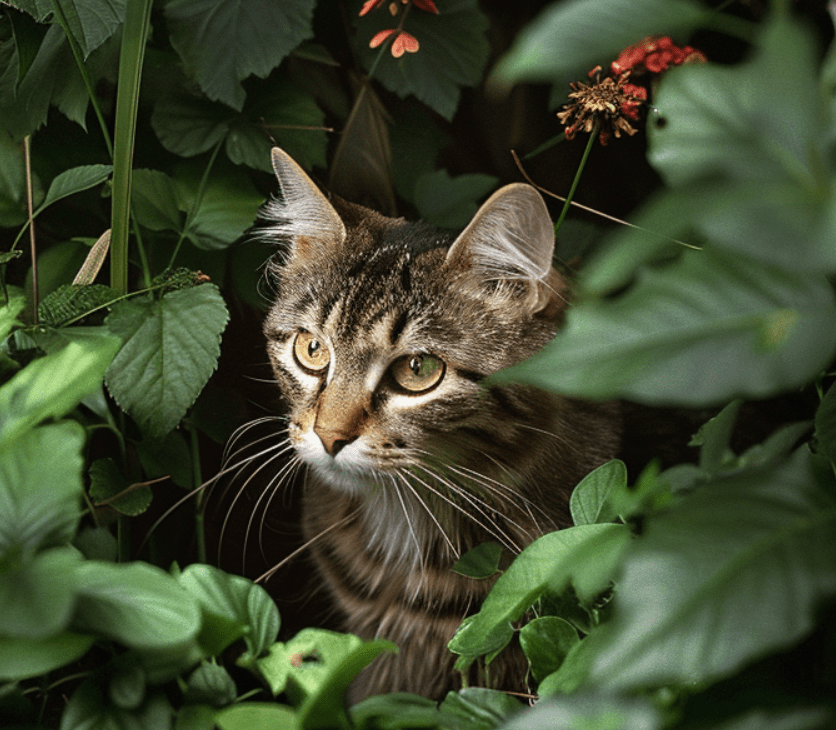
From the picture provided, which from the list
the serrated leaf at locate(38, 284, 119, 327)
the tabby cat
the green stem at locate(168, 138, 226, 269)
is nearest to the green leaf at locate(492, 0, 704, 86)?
the tabby cat

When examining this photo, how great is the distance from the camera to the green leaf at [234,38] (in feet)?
3.16

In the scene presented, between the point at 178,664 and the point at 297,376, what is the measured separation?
59 centimetres

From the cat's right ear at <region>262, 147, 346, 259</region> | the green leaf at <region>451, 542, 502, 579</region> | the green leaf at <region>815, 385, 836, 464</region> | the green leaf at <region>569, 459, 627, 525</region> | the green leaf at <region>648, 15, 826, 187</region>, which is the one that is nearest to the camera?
the green leaf at <region>648, 15, 826, 187</region>

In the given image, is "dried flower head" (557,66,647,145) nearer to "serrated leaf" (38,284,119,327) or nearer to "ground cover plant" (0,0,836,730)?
"ground cover plant" (0,0,836,730)

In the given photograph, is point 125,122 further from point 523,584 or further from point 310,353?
point 523,584

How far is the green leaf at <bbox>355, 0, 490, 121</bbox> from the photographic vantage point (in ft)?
3.70

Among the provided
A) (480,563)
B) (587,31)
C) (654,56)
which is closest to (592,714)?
(587,31)

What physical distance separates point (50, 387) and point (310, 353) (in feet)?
1.86

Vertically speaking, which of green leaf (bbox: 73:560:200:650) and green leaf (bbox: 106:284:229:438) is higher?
green leaf (bbox: 73:560:200:650)

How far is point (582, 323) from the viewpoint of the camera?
1.17 feet

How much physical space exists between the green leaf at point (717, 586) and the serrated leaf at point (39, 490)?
32cm

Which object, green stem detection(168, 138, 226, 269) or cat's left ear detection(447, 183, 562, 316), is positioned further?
green stem detection(168, 138, 226, 269)

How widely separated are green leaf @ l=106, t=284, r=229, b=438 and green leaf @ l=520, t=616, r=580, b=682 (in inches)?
18.3

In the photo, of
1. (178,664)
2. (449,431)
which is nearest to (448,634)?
(449,431)
